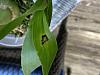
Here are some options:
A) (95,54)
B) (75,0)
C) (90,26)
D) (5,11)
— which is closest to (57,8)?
(75,0)

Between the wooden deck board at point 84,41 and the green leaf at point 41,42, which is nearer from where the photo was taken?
the green leaf at point 41,42

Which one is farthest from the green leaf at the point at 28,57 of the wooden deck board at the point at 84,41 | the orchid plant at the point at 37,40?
the wooden deck board at the point at 84,41

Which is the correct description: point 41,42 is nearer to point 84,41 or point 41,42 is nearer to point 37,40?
point 37,40

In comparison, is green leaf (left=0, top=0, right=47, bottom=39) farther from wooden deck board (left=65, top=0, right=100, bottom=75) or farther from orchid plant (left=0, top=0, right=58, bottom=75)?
wooden deck board (left=65, top=0, right=100, bottom=75)

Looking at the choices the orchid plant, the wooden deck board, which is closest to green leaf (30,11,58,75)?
the orchid plant

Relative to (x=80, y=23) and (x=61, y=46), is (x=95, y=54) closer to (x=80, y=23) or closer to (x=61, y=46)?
(x=80, y=23)

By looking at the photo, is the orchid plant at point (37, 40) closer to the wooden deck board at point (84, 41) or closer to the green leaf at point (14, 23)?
the green leaf at point (14, 23)

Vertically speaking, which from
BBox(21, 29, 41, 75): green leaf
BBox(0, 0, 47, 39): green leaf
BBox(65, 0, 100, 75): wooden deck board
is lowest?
BBox(65, 0, 100, 75): wooden deck board
